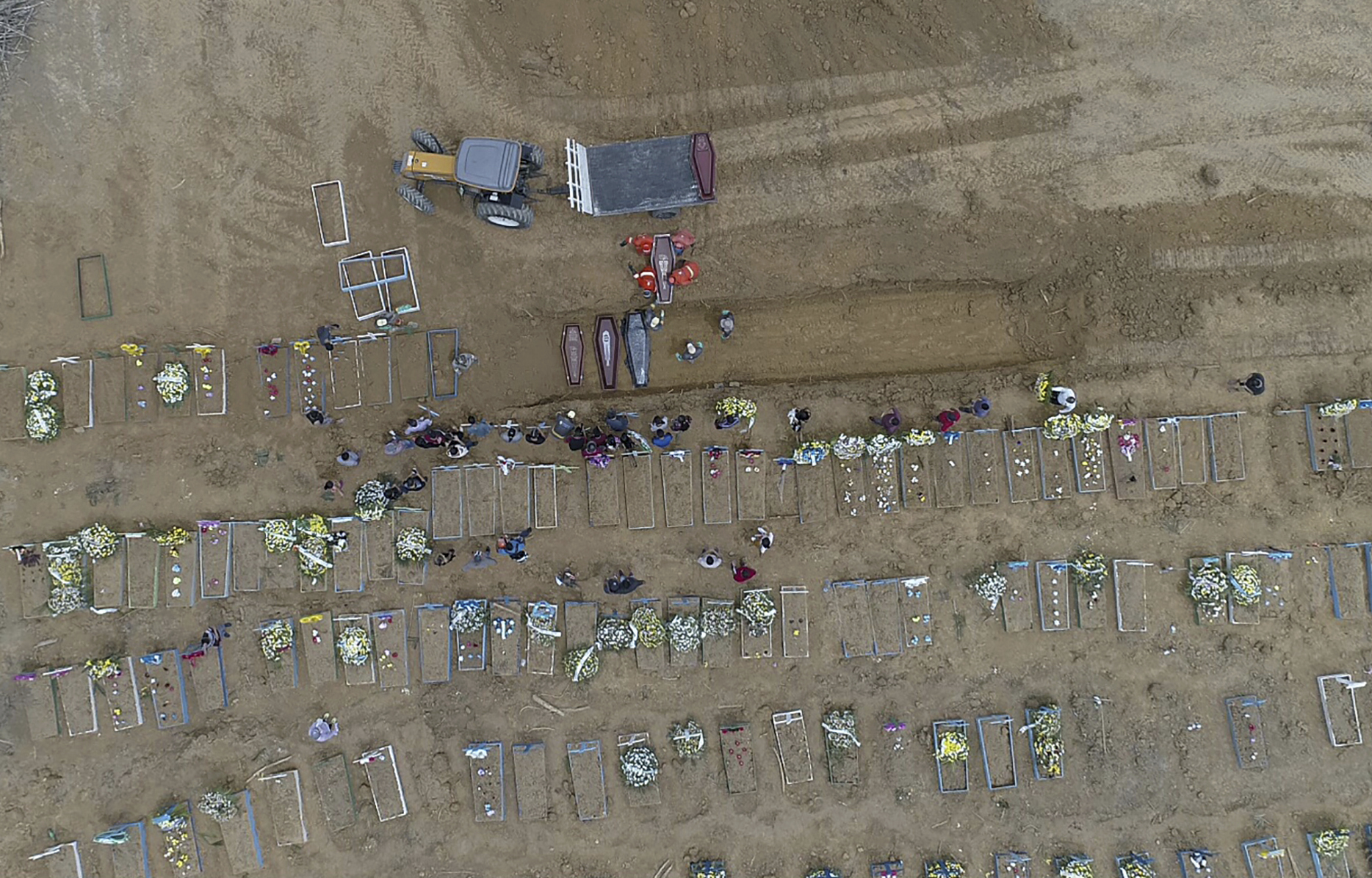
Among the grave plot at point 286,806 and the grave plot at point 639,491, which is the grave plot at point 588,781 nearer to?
the grave plot at point 639,491

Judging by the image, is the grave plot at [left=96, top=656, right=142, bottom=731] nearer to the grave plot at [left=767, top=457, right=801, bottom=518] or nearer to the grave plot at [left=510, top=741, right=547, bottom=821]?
the grave plot at [left=510, top=741, right=547, bottom=821]

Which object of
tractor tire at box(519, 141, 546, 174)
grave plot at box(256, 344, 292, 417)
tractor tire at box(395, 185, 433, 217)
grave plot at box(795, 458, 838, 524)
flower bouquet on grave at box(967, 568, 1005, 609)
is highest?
tractor tire at box(519, 141, 546, 174)

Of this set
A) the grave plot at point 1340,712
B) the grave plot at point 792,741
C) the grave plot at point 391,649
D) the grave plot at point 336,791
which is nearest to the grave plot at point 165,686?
the grave plot at point 336,791

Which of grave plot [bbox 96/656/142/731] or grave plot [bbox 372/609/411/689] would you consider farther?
grave plot [bbox 372/609/411/689]

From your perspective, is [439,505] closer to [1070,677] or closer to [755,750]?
[755,750]

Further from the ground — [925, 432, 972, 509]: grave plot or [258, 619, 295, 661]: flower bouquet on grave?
[925, 432, 972, 509]: grave plot

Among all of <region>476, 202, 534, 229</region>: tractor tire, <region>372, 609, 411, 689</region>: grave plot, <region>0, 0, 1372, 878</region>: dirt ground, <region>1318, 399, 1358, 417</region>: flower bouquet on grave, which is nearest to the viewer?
<region>1318, 399, 1358, 417</region>: flower bouquet on grave

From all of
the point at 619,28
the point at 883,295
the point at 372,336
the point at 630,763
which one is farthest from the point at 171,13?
the point at 630,763

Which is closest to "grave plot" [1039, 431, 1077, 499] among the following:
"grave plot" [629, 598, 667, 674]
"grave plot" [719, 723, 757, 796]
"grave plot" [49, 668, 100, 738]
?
"grave plot" [719, 723, 757, 796]
